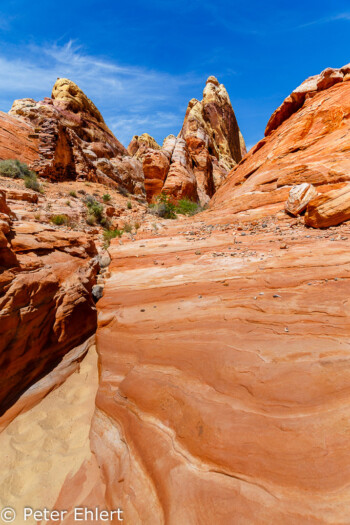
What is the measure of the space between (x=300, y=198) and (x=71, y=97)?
2513 cm

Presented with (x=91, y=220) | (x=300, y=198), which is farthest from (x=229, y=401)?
(x=91, y=220)

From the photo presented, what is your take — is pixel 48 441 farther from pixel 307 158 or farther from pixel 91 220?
pixel 307 158

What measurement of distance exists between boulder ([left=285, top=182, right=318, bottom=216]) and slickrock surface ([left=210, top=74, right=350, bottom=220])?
1.85ft

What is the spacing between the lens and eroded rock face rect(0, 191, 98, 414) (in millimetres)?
2414

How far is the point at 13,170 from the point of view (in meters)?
11.9

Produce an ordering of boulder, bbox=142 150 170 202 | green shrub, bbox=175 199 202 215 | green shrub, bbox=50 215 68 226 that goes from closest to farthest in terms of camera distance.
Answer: green shrub, bbox=50 215 68 226
green shrub, bbox=175 199 202 215
boulder, bbox=142 150 170 202

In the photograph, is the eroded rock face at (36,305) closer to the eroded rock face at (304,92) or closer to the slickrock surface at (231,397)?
the slickrock surface at (231,397)

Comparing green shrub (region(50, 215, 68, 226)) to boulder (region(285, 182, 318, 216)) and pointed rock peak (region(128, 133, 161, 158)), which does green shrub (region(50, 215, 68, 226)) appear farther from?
pointed rock peak (region(128, 133, 161, 158))

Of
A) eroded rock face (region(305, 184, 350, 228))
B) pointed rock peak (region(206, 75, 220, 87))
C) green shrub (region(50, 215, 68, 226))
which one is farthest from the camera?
pointed rock peak (region(206, 75, 220, 87))

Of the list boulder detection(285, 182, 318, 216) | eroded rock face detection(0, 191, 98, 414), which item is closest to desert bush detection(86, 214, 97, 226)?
eroded rock face detection(0, 191, 98, 414)

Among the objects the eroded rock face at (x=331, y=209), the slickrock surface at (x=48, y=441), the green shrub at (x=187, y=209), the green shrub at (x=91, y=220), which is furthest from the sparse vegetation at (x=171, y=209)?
the slickrock surface at (x=48, y=441)

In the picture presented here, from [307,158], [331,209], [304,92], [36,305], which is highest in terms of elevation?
[304,92]

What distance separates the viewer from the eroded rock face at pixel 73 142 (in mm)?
15526

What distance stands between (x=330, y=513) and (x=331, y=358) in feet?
3.06
